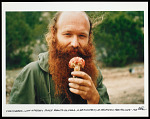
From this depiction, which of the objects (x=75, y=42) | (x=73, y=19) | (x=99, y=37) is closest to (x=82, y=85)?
(x=75, y=42)

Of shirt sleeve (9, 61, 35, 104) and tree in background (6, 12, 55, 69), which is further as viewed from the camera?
tree in background (6, 12, 55, 69)

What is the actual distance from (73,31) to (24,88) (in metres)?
1.14

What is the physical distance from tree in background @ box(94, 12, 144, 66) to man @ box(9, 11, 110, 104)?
33.6 inches

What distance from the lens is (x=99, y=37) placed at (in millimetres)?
3916

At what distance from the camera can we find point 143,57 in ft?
12.2

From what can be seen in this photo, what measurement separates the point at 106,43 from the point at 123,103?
1.40 metres

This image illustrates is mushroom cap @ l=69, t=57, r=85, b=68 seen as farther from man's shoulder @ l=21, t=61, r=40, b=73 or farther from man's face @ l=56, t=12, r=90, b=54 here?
man's shoulder @ l=21, t=61, r=40, b=73

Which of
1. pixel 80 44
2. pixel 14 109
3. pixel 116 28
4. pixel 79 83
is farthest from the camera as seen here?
pixel 116 28

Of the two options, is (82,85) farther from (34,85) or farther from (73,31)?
(73,31)

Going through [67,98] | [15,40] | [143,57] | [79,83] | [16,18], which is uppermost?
[16,18]

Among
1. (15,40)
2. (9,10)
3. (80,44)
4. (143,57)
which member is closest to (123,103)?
(143,57)

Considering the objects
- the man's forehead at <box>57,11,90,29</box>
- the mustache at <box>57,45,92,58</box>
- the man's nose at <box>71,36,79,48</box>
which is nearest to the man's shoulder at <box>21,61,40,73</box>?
the mustache at <box>57,45,92,58</box>

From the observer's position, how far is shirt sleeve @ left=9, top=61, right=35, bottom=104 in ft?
8.75

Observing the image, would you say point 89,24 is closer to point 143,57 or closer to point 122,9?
point 122,9
